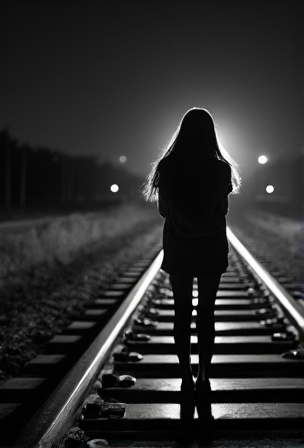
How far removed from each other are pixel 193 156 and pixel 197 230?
468 mm

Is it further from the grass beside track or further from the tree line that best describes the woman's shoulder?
the tree line

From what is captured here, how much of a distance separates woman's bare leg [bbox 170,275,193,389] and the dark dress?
12 centimetres

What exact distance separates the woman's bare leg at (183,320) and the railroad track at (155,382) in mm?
186

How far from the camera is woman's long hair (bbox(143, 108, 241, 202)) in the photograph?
11.4 ft

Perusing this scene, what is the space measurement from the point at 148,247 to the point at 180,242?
11.7m

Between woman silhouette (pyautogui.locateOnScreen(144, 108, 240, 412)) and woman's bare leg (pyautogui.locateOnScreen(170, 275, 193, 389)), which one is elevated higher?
woman silhouette (pyautogui.locateOnScreen(144, 108, 240, 412))

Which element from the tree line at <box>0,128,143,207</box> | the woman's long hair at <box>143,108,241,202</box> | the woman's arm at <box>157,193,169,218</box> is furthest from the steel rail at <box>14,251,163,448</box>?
the tree line at <box>0,128,143,207</box>

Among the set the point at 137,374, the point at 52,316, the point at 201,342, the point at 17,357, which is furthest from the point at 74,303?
the point at 201,342

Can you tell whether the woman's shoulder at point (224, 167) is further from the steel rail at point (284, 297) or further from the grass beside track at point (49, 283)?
the grass beside track at point (49, 283)

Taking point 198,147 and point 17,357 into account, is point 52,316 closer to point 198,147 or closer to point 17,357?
point 17,357

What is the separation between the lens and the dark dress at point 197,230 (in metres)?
3.45

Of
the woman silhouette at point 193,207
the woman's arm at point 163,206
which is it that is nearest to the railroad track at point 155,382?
the woman silhouette at point 193,207

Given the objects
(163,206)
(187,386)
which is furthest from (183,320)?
(163,206)

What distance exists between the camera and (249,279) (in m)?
8.95
